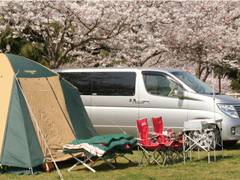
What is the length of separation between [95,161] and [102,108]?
2.68 metres

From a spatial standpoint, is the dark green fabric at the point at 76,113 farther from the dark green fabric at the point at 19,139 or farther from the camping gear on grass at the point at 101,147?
the dark green fabric at the point at 19,139

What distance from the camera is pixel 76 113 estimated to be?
1016 centimetres

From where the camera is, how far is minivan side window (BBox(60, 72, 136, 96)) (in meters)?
12.0

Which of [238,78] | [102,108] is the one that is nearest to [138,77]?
[102,108]

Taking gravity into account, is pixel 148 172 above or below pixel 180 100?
below

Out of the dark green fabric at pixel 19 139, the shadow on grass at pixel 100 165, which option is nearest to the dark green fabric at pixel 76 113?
the shadow on grass at pixel 100 165

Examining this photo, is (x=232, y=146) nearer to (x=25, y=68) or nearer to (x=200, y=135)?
(x=200, y=135)

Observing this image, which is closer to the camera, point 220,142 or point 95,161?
point 95,161

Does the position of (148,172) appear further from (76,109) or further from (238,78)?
Answer: (238,78)

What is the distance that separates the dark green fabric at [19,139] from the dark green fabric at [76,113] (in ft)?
4.17

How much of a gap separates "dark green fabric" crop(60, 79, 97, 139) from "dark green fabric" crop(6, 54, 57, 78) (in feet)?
1.74

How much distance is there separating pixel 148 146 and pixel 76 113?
5.75ft

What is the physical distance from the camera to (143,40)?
1820cm

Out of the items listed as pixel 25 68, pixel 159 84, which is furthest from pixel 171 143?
pixel 159 84
